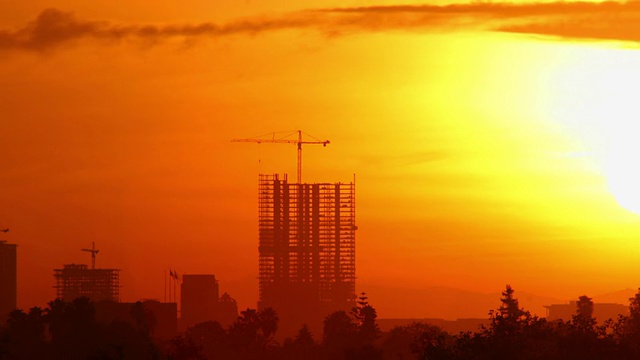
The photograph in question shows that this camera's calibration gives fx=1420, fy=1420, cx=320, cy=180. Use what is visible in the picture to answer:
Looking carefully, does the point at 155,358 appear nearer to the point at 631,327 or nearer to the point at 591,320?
the point at 591,320

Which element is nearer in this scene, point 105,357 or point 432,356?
point 432,356

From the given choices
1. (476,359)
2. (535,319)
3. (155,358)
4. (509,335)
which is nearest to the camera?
(476,359)

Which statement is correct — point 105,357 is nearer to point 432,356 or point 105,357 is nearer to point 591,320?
point 432,356

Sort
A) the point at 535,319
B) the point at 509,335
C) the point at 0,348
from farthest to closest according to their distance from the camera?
1. the point at 0,348
2. the point at 535,319
3. the point at 509,335

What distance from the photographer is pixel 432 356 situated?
436 feet

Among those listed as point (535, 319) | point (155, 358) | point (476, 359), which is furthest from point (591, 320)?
point (155, 358)

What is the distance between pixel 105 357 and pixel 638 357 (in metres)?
57.4

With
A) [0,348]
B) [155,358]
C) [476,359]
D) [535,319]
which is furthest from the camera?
[0,348]

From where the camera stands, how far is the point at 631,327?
198625mm

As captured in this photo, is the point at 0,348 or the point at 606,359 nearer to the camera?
the point at 606,359

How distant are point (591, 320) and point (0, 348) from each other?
88187mm

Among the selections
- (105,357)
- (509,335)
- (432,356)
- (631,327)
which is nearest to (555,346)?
(509,335)

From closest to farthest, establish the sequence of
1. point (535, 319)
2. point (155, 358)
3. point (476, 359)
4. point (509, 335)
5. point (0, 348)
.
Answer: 1. point (476, 359)
2. point (509, 335)
3. point (535, 319)
4. point (155, 358)
5. point (0, 348)

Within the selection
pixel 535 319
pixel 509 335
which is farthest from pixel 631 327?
pixel 509 335
